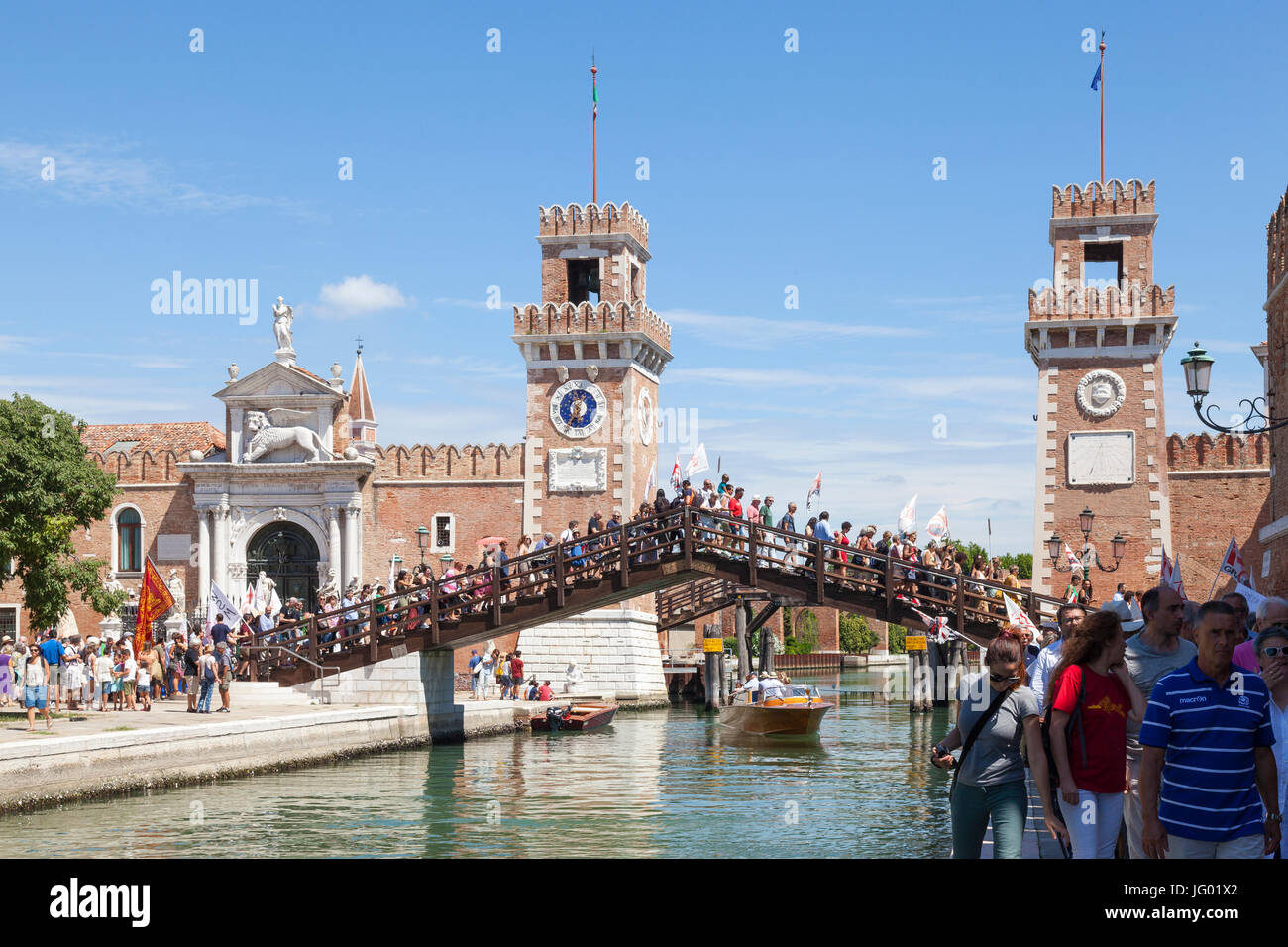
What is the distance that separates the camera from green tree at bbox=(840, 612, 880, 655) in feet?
278

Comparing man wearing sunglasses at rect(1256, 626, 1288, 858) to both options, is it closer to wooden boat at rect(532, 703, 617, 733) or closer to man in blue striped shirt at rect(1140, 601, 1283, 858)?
man in blue striped shirt at rect(1140, 601, 1283, 858)

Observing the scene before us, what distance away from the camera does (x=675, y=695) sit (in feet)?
141

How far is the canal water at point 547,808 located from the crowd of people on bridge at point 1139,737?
7.50 metres

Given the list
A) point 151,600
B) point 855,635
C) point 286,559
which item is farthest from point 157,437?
point 855,635

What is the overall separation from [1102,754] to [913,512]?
25.7m

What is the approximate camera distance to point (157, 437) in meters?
45.6

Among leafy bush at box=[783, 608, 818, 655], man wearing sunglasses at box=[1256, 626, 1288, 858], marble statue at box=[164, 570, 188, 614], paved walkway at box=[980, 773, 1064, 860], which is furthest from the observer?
leafy bush at box=[783, 608, 818, 655]

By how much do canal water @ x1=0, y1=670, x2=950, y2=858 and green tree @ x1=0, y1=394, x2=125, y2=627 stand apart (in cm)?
931

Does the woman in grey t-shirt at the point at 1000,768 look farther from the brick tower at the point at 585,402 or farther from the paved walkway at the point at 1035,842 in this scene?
the brick tower at the point at 585,402

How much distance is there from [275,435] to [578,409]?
8439mm

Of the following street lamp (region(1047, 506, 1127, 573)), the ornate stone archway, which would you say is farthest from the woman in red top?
the ornate stone archway

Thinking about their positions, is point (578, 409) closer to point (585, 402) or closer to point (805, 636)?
point (585, 402)

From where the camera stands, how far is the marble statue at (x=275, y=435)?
41906mm
